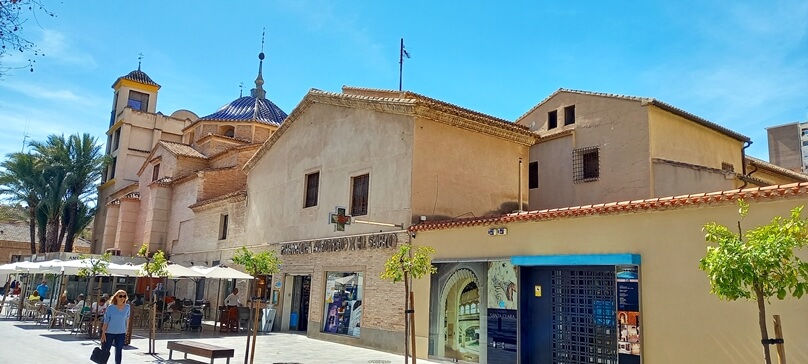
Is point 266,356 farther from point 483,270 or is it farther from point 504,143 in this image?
point 504,143

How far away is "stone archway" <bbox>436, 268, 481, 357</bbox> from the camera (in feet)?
43.9

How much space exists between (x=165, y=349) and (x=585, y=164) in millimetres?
15517

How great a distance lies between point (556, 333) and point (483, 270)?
2.24 m

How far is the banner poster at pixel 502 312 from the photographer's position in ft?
39.7

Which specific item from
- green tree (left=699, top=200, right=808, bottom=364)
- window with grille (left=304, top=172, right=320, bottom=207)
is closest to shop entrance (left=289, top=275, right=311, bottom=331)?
window with grille (left=304, top=172, right=320, bottom=207)

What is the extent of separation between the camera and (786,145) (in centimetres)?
3841

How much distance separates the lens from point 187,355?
13.3 metres

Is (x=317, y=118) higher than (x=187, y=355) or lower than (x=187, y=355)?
higher

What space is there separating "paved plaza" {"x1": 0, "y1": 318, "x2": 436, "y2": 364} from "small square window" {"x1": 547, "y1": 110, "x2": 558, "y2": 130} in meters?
12.5

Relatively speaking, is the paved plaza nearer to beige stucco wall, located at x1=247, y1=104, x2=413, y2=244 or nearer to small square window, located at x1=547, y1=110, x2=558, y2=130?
beige stucco wall, located at x1=247, y1=104, x2=413, y2=244

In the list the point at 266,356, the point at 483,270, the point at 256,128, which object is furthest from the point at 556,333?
the point at 256,128

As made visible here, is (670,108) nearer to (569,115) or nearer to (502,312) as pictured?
(569,115)

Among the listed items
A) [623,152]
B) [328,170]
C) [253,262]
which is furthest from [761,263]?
[623,152]

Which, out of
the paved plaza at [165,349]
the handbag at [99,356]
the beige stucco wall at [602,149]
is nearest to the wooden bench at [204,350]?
the paved plaza at [165,349]
